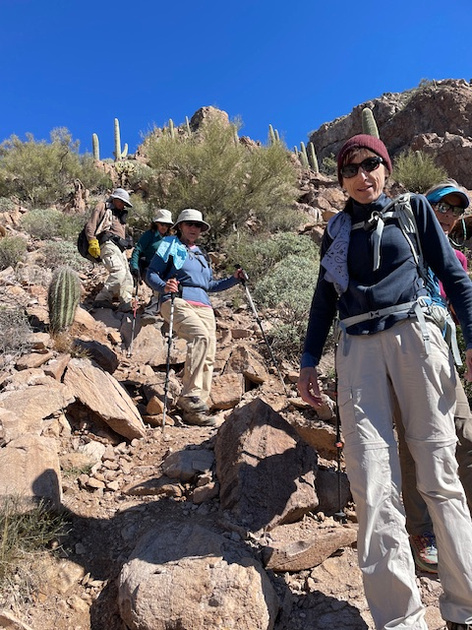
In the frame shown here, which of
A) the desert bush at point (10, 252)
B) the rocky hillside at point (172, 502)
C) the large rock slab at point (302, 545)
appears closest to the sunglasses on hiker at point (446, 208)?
the rocky hillside at point (172, 502)

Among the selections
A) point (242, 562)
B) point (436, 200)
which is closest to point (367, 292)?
point (436, 200)

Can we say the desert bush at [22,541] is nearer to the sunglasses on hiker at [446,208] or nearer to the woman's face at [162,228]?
the sunglasses on hiker at [446,208]

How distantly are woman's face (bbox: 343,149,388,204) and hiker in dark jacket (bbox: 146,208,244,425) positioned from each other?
8.53 feet

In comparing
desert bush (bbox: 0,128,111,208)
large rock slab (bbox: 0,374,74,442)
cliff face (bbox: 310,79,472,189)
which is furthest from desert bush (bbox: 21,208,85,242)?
cliff face (bbox: 310,79,472,189)

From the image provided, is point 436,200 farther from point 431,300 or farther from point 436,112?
point 436,112

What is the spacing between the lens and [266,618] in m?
2.06

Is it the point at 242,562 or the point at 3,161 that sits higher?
the point at 3,161

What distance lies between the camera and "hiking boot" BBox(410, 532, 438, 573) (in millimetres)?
2277

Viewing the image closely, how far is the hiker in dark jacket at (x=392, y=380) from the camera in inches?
66.1

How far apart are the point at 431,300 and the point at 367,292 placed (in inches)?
12.3

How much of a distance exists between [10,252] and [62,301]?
3457 mm

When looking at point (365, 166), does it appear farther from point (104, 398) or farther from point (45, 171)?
point (45, 171)

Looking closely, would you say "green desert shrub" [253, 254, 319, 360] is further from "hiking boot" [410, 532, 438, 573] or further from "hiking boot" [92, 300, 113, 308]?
"hiking boot" [410, 532, 438, 573]

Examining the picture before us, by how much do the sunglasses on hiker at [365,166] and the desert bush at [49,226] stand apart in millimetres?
9437
